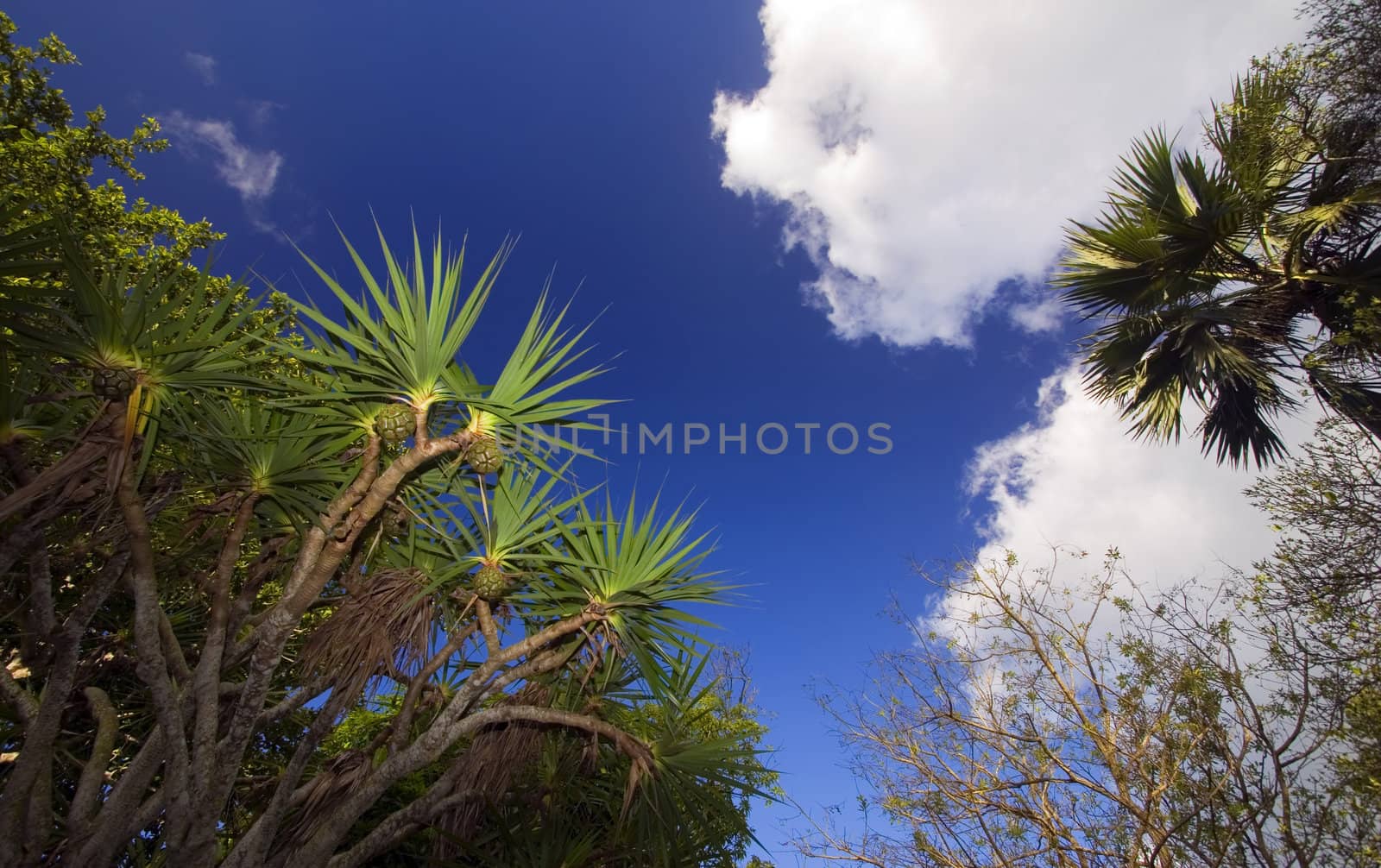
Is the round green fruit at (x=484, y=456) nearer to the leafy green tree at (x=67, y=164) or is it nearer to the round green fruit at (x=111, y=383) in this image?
the round green fruit at (x=111, y=383)

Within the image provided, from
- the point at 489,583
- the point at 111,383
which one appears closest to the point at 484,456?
the point at 489,583

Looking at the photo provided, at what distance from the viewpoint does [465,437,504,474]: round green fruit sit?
3.22 metres

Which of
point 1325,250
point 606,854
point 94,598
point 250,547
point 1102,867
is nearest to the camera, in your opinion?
point 94,598

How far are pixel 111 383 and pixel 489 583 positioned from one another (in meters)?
1.93

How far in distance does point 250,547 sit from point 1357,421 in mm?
10417

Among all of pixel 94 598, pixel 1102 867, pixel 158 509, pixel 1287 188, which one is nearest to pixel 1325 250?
pixel 1287 188

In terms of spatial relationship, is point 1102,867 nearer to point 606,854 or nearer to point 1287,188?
point 606,854

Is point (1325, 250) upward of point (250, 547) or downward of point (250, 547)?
upward

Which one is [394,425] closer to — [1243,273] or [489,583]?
[489,583]

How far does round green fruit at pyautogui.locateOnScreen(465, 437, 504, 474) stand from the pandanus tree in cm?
1

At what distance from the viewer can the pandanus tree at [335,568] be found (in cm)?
296

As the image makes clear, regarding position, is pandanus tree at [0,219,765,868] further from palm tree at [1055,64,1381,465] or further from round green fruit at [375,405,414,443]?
palm tree at [1055,64,1381,465]

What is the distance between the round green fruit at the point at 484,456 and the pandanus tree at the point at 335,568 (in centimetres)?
1

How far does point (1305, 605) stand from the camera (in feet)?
17.0
